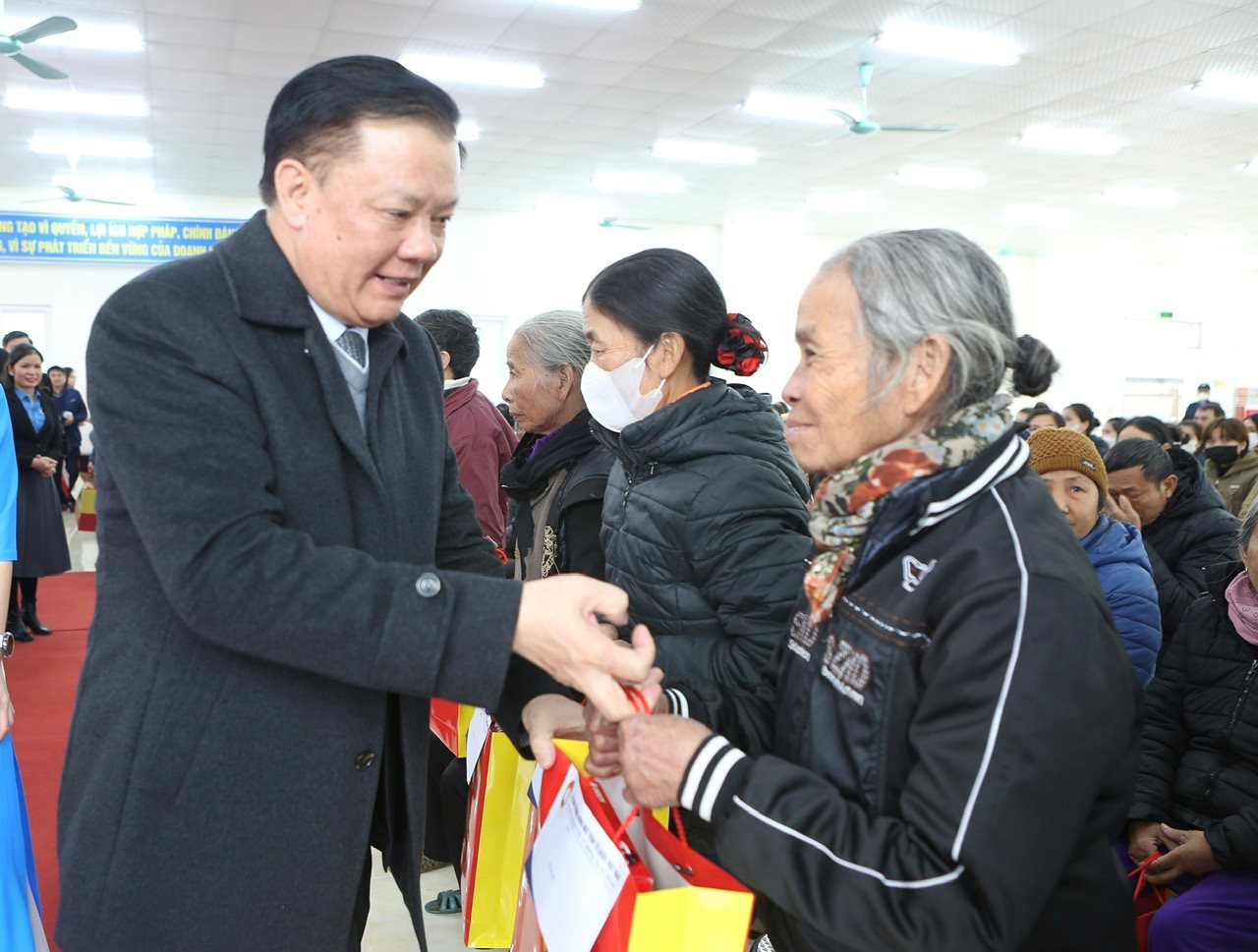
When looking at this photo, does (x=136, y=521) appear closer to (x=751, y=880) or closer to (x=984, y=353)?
(x=751, y=880)

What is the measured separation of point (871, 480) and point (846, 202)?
13.6 m

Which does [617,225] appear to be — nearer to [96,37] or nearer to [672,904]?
[96,37]

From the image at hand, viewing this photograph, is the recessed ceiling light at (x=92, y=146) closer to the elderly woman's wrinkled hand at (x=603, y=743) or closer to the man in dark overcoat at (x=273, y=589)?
the man in dark overcoat at (x=273, y=589)

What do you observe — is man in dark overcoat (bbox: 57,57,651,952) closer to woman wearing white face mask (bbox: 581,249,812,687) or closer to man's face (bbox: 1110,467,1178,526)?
woman wearing white face mask (bbox: 581,249,812,687)

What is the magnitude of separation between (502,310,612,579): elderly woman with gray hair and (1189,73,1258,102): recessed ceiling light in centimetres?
780

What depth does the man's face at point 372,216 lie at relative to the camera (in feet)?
3.59

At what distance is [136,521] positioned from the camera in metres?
1.03

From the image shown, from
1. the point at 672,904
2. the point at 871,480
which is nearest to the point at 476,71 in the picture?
the point at 871,480

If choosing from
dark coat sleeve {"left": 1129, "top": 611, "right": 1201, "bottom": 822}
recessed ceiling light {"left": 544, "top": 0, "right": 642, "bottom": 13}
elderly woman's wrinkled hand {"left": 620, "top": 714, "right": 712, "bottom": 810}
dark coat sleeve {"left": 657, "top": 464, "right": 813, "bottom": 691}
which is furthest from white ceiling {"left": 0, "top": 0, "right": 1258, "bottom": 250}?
elderly woman's wrinkled hand {"left": 620, "top": 714, "right": 712, "bottom": 810}

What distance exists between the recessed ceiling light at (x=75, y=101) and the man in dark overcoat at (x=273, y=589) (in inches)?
371

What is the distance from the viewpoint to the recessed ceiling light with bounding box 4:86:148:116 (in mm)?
8914

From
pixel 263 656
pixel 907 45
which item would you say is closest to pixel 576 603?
pixel 263 656

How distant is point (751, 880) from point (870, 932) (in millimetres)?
134

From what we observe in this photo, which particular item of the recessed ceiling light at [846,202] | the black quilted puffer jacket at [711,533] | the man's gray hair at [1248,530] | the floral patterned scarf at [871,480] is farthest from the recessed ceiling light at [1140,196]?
the floral patterned scarf at [871,480]
